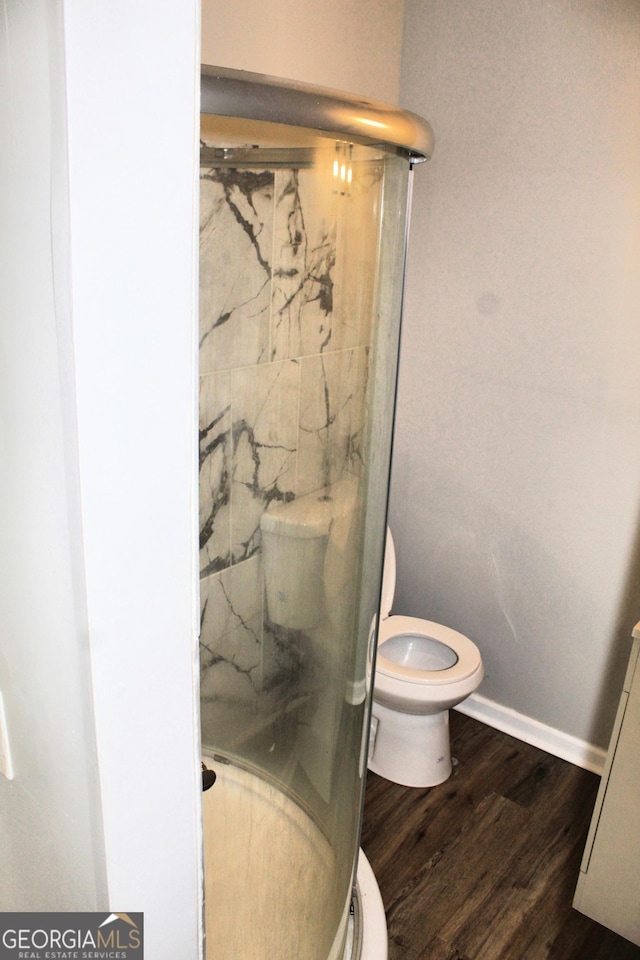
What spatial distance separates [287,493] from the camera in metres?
1.05

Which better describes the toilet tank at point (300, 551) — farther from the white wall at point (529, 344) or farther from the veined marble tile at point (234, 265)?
the white wall at point (529, 344)

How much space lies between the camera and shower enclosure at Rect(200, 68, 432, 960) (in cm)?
89

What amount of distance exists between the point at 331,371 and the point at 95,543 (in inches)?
19.7

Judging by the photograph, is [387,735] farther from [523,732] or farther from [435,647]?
[523,732]

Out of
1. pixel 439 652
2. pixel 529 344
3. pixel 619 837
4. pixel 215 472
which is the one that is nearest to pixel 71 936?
pixel 215 472

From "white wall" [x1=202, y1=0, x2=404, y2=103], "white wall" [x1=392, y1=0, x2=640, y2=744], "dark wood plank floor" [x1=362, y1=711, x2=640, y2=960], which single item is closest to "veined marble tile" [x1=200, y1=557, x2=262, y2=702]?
"dark wood plank floor" [x1=362, y1=711, x2=640, y2=960]

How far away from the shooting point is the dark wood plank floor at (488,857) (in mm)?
1855

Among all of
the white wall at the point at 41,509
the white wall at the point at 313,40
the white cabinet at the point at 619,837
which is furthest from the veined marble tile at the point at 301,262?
the white cabinet at the point at 619,837

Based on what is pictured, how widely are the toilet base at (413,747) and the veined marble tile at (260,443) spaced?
153cm

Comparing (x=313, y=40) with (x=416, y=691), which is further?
(x=416, y=691)

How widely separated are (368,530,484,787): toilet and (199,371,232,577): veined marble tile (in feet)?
4.08

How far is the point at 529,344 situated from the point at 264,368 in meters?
1.60

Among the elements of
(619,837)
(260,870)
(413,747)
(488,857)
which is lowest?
(488,857)

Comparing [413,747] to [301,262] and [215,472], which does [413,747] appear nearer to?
[215,472]
